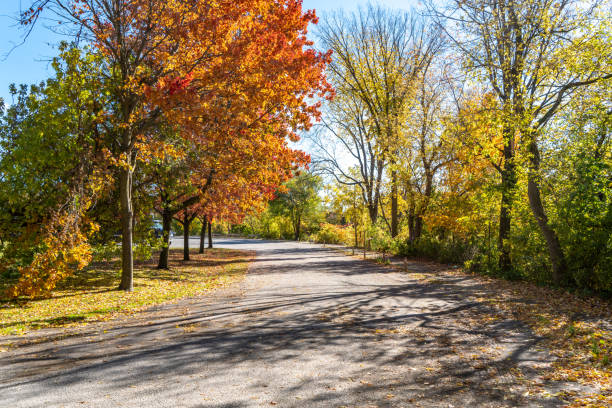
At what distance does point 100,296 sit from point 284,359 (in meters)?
7.80

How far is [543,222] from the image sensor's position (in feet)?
37.4

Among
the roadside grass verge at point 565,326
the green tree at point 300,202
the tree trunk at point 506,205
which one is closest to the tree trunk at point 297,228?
the green tree at point 300,202

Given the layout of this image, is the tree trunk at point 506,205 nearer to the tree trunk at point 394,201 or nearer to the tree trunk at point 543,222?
the tree trunk at point 543,222

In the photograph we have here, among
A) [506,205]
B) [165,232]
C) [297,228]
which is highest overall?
[506,205]

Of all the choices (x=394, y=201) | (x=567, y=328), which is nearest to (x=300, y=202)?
(x=394, y=201)

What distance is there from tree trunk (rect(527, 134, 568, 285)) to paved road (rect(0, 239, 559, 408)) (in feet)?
12.5

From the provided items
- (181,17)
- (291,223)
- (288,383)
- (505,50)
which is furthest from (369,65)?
(291,223)

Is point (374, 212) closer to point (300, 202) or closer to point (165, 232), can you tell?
point (165, 232)

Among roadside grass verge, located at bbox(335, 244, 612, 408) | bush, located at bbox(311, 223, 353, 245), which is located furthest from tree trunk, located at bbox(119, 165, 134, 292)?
bush, located at bbox(311, 223, 353, 245)

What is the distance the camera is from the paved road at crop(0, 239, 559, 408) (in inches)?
164

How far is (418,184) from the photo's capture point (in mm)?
22047

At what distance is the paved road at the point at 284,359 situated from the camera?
13.6ft

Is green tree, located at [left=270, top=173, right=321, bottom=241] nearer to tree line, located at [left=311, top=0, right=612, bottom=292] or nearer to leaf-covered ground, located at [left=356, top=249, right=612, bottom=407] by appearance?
tree line, located at [left=311, top=0, right=612, bottom=292]

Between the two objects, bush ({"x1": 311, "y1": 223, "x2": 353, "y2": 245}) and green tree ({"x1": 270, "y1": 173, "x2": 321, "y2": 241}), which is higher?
green tree ({"x1": 270, "y1": 173, "x2": 321, "y2": 241})
